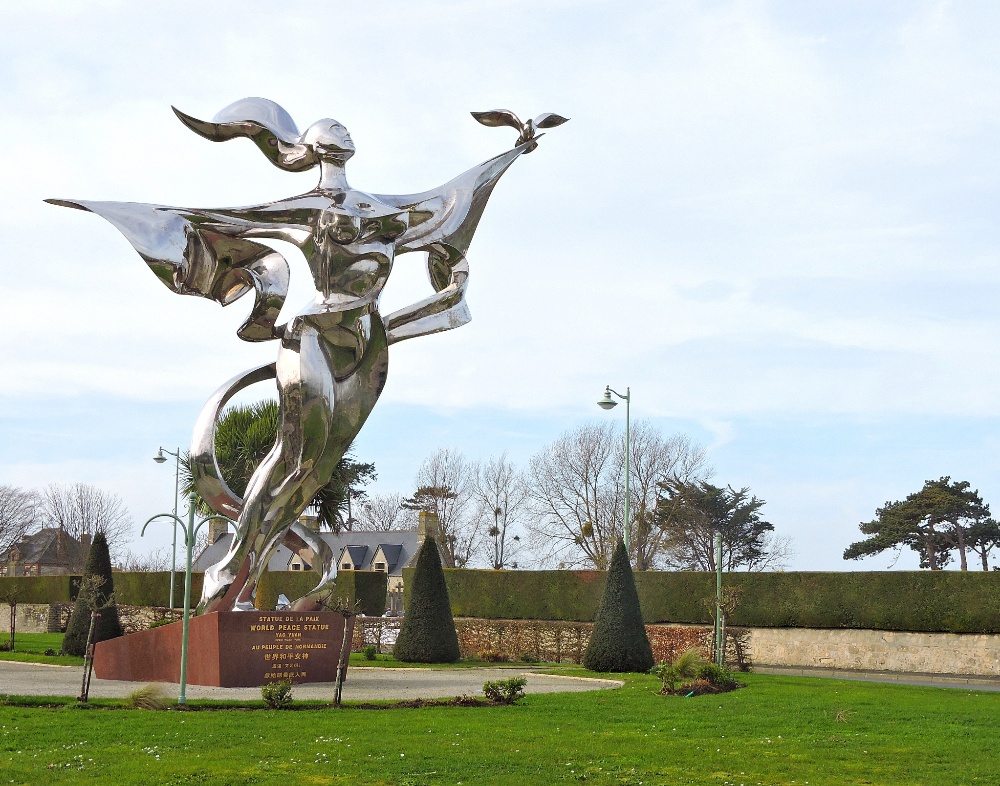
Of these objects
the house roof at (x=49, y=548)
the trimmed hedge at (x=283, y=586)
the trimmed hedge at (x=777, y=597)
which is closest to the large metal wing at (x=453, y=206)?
the trimmed hedge at (x=777, y=597)

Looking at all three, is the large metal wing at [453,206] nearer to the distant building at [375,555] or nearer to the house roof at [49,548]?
the distant building at [375,555]

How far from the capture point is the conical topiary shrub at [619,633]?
22.2 m

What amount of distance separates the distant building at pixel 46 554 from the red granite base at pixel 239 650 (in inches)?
1876

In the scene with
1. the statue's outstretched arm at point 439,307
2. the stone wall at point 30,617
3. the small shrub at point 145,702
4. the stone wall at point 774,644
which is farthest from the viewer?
the stone wall at point 30,617

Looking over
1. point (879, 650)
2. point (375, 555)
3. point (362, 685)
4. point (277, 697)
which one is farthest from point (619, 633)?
point (375, 555)

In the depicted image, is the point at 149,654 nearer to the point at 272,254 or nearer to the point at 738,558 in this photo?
the point at 272,254

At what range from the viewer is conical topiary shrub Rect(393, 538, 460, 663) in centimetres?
2411

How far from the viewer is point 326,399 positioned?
17.5 metres

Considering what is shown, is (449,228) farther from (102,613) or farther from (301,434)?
(102,613)

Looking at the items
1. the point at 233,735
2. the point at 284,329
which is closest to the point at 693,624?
the point at 284,329

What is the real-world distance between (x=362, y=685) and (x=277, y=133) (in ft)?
29.9

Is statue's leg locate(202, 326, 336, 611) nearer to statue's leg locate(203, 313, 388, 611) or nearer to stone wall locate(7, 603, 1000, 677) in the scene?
statue's leg locate(203, 313, 388, 611)

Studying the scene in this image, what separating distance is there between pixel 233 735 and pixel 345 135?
960 cm

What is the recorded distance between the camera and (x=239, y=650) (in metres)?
17.3
